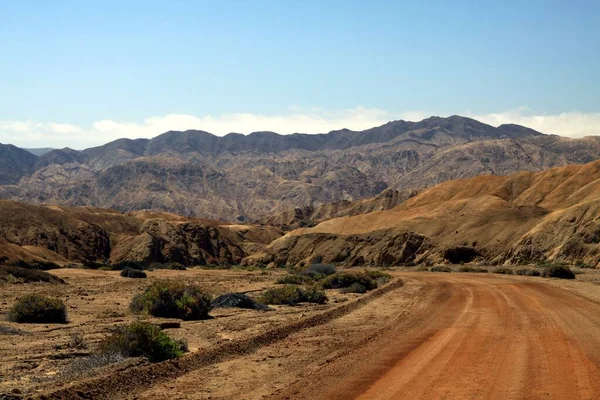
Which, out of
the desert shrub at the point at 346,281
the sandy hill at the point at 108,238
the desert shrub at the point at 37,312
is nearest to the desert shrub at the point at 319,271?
the desert shrub at the point at 346,281

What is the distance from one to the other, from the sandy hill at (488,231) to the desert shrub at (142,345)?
159ft

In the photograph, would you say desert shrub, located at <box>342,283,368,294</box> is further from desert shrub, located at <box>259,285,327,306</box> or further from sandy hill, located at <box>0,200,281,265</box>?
sandy hill, located at <box>0,200,281,265</box>

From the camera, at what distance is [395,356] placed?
13820 mm

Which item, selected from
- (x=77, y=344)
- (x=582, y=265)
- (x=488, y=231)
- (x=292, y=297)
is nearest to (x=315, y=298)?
(x=292, y=297)

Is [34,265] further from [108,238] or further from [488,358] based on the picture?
[488,358]

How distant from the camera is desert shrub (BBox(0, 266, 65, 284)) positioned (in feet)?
118

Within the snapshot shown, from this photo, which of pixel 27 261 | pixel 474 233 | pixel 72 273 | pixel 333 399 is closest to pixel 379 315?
pixel 333 399

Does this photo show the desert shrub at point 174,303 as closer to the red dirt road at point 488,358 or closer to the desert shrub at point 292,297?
the desert shrub at point 292,297

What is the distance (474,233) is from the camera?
240 feet

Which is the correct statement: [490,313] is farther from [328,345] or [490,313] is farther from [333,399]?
[333,399]

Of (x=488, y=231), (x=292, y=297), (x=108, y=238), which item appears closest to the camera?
(x=292, y=297)

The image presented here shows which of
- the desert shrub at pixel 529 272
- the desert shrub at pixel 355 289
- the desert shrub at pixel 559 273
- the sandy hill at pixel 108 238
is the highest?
the desert shrub at pixel 559 273

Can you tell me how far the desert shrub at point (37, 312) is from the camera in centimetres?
2069

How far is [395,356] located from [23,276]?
97.0 feet
